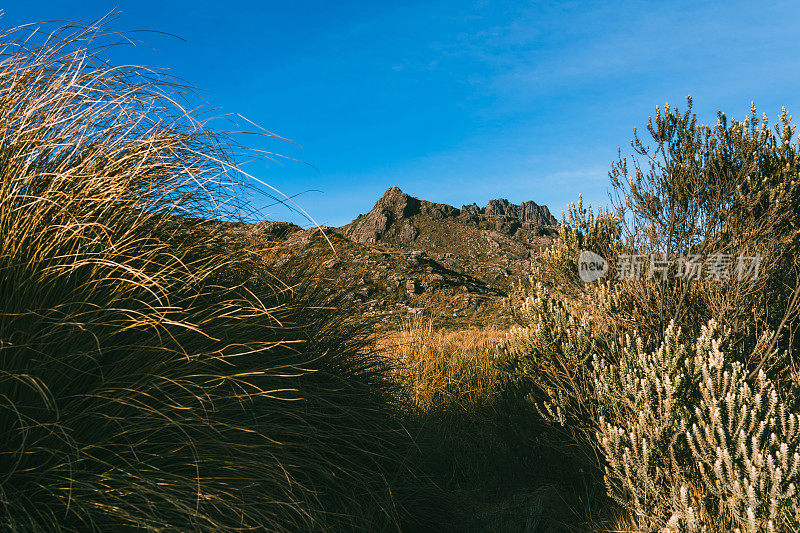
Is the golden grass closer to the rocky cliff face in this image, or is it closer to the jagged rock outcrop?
the rocky cliff face

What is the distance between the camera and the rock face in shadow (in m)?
72.1

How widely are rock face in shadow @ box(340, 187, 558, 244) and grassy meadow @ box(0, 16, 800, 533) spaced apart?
65172mm

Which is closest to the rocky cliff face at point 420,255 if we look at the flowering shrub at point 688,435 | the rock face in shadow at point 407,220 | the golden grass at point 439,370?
the rock face in shadow at point 407,220

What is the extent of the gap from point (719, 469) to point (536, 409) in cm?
227

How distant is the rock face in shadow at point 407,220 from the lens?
237 ft

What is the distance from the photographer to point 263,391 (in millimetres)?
2648

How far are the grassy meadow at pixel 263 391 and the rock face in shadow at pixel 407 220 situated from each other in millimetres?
65172

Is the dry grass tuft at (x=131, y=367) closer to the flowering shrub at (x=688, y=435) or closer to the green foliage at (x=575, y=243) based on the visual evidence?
the flowering shrub at (x=688, y=435)

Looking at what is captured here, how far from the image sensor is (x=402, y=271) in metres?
52.0

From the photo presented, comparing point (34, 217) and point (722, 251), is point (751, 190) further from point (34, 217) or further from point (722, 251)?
point (34, 217)

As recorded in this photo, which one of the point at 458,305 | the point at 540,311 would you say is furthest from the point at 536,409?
the point at 458,305

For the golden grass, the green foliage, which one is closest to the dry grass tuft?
the golden grass

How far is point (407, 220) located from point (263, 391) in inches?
2918

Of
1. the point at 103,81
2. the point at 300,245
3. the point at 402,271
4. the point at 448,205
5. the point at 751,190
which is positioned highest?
the point at 448,205
